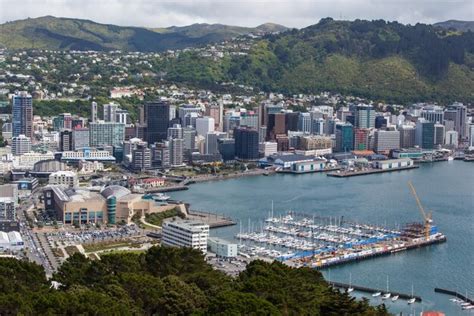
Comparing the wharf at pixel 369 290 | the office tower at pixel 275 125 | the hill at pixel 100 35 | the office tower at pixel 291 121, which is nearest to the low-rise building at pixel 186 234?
the wharf at pixel 369 290

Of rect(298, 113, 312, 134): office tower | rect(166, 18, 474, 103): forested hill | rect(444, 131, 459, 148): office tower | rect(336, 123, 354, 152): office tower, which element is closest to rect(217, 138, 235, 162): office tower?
rect(336, 123, 354, 152): office tower

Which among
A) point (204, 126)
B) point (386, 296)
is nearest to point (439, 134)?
point (204, 126)

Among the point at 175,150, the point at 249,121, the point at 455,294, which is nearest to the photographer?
the point at 455,294

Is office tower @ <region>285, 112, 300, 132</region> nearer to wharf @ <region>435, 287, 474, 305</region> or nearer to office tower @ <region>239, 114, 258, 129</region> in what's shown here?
office tower @ <region>239, 114, 258, 129</region>

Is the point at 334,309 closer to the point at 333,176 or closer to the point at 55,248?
the point at 55,248

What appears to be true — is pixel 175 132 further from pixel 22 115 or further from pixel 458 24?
pixel 458 24
